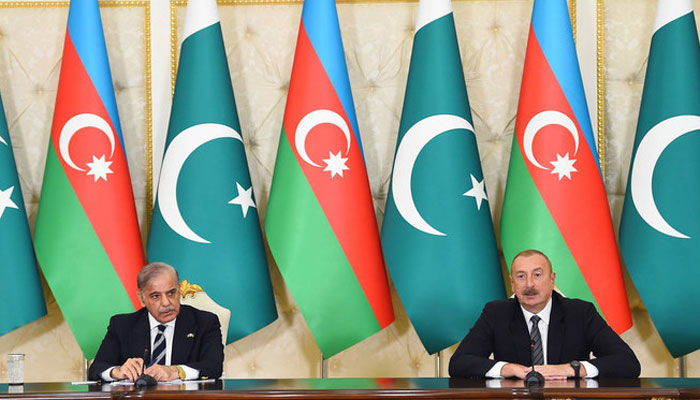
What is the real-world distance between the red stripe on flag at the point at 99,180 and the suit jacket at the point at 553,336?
6.12 ft

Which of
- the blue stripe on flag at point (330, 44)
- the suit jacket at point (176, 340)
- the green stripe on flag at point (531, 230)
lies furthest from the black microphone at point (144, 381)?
the green stripe on flag at point (531, 230)

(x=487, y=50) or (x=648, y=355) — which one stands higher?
(x=487, y=50)

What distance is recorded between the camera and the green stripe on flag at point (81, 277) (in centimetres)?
432

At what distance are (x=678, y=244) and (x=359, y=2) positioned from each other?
207 cm

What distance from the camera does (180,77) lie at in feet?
14.5

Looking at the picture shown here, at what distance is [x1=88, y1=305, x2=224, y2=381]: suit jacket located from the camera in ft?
10.8

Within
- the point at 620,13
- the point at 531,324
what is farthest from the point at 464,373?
the point at 620,13

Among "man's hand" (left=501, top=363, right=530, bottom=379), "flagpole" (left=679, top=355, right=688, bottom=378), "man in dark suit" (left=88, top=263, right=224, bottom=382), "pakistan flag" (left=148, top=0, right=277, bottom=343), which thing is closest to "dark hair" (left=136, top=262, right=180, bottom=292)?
"man in dark suit" (left=88, top=263, right=224, bottom=382)

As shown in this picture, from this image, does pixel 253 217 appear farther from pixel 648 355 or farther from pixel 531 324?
pixel 648 355

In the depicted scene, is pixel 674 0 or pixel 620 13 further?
pixel 620 13

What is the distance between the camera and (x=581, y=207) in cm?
419

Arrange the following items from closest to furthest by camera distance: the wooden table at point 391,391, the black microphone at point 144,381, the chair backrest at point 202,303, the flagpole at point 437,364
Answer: the wooden table at point 391,391
the black microphone at point 144,381
the chair backrest at point 202,303
the flagpole at point 437,364

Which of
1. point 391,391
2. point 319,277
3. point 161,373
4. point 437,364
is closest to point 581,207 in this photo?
point 437,364

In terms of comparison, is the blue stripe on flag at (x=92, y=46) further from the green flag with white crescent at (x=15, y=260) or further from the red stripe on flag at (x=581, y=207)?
the red stripe on flag at (x=581, y=207)
